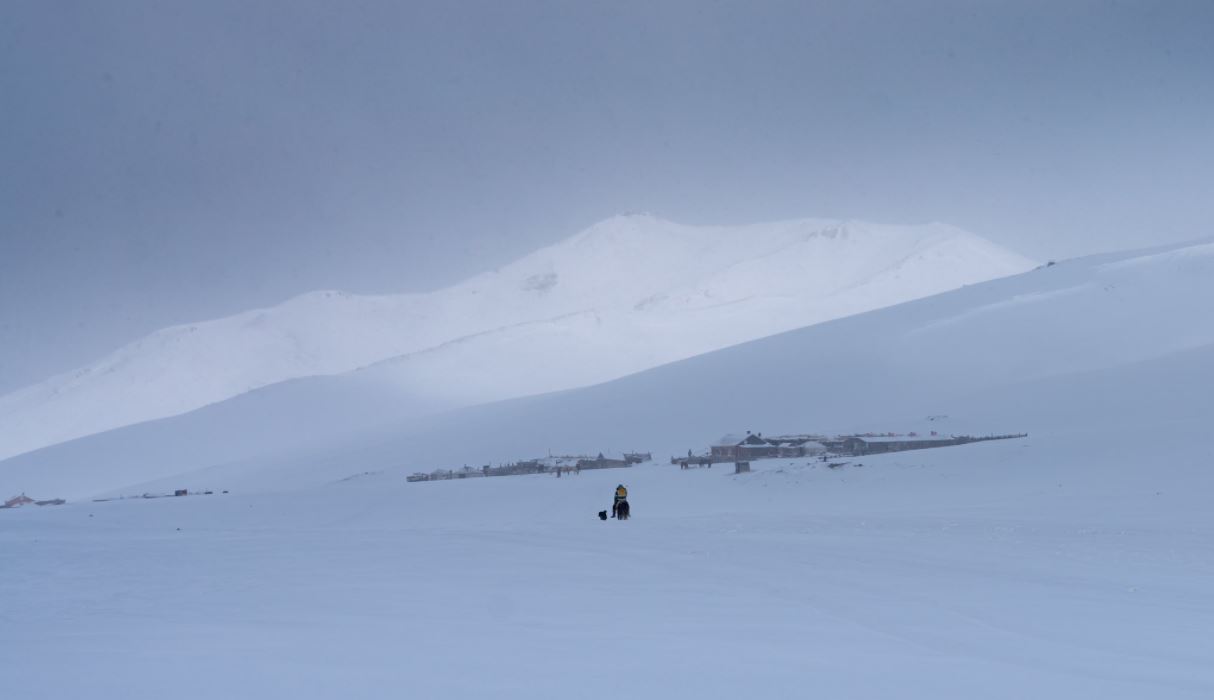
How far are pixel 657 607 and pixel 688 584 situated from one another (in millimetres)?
1470

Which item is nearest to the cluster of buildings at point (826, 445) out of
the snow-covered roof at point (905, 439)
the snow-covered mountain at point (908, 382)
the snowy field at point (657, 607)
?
the snow-covered roof at point (905, 439)

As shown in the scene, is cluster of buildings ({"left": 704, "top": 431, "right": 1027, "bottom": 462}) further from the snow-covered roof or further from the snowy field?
the snowy field

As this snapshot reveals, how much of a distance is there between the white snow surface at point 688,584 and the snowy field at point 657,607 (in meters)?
0.04

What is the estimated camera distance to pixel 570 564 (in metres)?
13.2

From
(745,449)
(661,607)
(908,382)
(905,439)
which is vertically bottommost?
(661,607)

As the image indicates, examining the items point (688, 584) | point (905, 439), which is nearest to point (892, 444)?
point (905, 439)

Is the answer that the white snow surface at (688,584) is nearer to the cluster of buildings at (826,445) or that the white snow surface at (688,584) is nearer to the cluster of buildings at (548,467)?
the cluster of buildings at (826,445)

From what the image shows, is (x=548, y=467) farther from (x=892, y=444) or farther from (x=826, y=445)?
(x=892, y=444)

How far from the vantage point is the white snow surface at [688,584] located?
703 centimetres

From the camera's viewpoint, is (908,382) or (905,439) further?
(908,382)

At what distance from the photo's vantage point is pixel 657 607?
9.69 m

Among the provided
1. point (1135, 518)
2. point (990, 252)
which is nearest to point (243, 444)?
Result: point (1135, 518)

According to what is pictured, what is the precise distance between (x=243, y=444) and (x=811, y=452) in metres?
74.6

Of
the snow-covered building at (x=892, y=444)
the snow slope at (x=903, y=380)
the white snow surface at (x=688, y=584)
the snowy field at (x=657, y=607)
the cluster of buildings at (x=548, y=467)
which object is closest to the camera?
the snowy field at (x=657, y=607)
